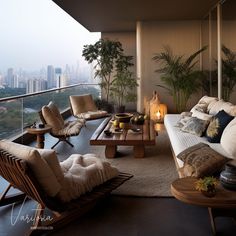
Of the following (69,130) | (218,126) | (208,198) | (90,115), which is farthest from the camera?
(90,115)

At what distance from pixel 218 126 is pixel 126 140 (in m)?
1.24

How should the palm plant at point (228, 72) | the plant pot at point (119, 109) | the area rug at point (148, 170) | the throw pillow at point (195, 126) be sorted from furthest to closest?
1. the plant pot at point (119, 109)
2. the palm plant at point (228, 72)
3. the throw pillow at point (195, 126)
4. the area rug at point (148, 170)

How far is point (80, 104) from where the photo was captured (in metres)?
6.63

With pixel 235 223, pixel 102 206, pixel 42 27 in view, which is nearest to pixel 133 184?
pixel 102 206

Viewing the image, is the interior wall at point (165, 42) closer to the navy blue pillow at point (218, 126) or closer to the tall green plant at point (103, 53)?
the tall green plant at point (103, 53)

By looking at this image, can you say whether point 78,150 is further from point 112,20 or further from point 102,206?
point 112,20

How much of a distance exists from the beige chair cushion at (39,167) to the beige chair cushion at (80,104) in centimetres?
434

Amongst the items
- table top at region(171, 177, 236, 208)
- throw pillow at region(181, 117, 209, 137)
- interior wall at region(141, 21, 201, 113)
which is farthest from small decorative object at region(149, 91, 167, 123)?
table top at region(171, 177, 236, 208)

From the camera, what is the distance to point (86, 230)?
2.18 meters

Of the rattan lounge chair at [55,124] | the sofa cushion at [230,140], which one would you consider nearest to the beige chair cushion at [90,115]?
the rattan lounge chair at [55,124]

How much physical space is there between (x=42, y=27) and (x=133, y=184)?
20.9 feet

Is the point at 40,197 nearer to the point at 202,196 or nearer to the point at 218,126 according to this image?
the point at 202,196

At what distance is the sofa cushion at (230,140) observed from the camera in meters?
2.66

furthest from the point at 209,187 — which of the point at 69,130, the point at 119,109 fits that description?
the point at 119,109
